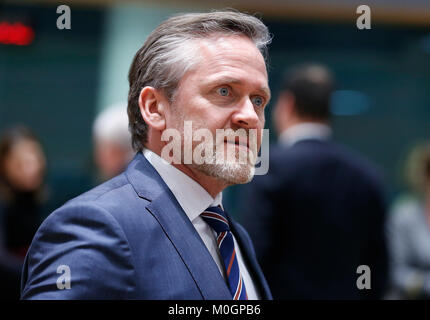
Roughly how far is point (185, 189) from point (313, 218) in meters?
1.28

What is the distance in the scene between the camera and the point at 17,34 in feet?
15.5

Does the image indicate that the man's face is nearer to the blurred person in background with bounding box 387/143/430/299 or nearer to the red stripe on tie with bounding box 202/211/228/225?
the red stripe on tie with bounding box 202/211/228/225

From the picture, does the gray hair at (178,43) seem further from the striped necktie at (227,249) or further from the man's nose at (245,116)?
the striped necktie at (227,249)

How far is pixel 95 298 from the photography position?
1.12 m

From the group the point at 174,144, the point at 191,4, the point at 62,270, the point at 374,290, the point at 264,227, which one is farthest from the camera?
the point at 191,4

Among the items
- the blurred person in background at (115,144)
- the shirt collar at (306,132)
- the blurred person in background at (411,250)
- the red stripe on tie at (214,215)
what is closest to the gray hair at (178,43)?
the red stripe on tie at (214,215)

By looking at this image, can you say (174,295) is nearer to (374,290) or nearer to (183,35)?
(183,35)

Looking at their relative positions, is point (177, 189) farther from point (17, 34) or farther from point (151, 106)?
point (17, 34)

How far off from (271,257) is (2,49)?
328cm

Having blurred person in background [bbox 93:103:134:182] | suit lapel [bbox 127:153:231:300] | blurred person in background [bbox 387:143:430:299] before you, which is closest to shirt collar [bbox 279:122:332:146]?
blurred person in background [bbox 93:103:134:182]

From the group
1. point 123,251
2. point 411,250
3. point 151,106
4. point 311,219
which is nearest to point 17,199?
point 311,219

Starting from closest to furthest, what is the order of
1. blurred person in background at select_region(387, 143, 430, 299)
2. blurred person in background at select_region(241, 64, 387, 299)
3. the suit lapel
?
the suit lapel, blurred person in background at select_region(241, 64, 387, 299), blurred person in background at select_region(387, 143, 430, 299)

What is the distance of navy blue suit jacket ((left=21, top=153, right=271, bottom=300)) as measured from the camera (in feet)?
3.68
